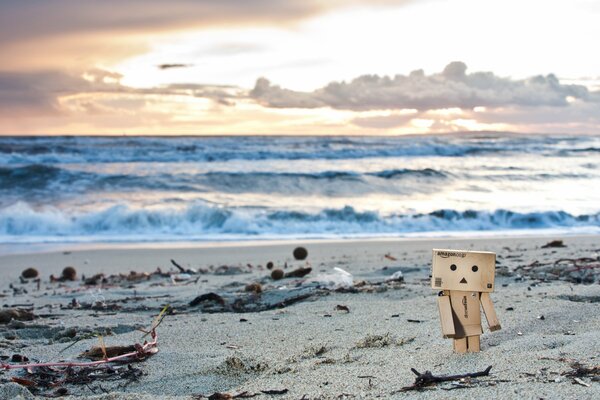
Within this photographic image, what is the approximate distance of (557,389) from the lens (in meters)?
2.20

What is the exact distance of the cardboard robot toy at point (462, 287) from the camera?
8.71ft

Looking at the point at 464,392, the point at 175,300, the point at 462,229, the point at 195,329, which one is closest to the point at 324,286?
the point at 175,300

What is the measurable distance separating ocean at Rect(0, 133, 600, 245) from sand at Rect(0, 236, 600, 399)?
Answer: 241 inches

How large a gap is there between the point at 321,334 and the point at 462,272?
1103 mm

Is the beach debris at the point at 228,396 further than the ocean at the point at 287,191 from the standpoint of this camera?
No

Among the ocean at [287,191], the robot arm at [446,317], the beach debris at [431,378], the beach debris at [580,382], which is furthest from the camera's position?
the ocean at [287,191]

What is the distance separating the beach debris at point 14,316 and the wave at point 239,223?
7461 mm

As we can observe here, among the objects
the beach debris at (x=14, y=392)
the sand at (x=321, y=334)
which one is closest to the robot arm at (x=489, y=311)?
the sand at (x=321, y=334)

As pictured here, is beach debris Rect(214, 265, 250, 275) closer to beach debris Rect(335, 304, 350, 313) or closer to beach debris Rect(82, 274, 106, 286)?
Answer: beach debris Rect(82, 274, 106, 286)

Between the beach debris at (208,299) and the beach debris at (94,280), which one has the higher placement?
the beach debris at (208,299)

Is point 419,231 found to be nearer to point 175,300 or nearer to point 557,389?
point 175,300

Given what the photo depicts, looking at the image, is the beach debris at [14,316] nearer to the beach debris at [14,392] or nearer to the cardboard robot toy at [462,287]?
the beach debris at [14,392]

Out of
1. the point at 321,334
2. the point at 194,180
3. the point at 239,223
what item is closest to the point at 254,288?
the point at 321,334

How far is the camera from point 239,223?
13.0 meters
